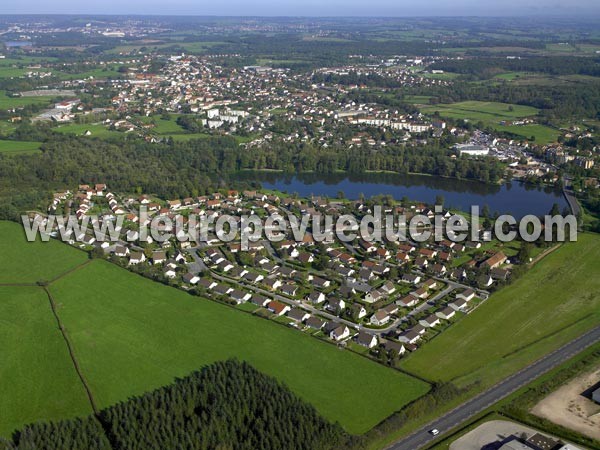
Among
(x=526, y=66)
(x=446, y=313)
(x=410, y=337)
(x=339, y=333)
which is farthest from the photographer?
(x=526, y=66)

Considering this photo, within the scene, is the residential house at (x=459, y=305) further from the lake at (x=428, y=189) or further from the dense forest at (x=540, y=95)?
the dense forest at (x=540, y=95)

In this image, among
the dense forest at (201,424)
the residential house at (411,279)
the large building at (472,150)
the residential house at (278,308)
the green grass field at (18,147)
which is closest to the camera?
the dense forest at (201,424)

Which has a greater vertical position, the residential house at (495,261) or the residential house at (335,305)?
the residential house at (495,261)

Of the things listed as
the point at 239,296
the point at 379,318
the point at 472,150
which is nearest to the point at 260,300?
the point at 239,296

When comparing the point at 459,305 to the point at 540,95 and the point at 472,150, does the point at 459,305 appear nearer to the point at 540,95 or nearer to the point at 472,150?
the point at 472,150

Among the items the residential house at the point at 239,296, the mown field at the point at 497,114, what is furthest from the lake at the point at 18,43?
the residential house at the point at 239,296

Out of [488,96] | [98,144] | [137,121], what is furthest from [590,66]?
Result: [98,144]

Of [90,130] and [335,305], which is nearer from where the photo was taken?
[335,305]
